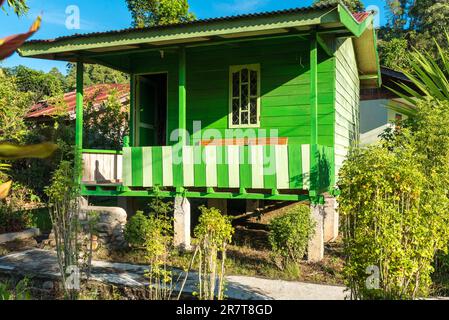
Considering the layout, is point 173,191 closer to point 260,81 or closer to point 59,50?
point 260,81

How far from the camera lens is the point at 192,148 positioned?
26.9 ft

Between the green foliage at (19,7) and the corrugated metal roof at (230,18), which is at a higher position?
the green foliage at (19,7)

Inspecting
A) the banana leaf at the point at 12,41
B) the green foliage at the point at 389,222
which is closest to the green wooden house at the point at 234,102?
the green foliage at the point at 389,222

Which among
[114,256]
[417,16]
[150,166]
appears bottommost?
[114,256]

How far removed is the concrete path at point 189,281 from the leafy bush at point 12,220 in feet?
6.58

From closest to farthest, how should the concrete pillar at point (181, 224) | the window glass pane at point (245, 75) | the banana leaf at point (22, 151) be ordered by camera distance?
1. the banana leaf at point (22, 151)
2. the concrete pillar at point (181, 224)
3. the window glass pane at point (245, 75)

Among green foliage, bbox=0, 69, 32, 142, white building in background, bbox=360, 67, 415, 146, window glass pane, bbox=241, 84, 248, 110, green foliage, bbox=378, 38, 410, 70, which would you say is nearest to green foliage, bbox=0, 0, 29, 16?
green foliage, bbox=0, 69, 32, 142

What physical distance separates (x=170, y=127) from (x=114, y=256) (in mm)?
3685

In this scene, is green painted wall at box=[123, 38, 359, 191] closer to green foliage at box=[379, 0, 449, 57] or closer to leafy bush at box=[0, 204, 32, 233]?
leafy bush at box=[0, 204, 32, 233]

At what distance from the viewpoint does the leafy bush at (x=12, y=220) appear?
9.54m

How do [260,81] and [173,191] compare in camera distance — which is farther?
[260,81]

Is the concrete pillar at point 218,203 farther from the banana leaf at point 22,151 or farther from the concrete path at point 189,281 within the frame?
the banana leaf at point 22,151
